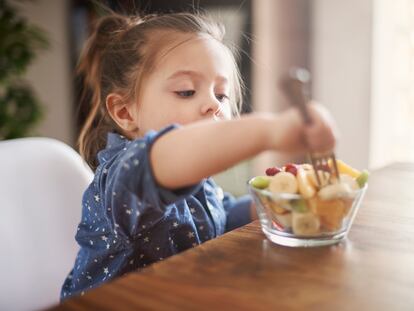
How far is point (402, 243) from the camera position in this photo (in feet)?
2.14

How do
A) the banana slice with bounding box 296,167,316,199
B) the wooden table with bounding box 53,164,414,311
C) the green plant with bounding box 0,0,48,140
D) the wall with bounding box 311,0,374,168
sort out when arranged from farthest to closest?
the green plant with bounding box 0,0,48,140 → the wall with bounding box 311,0,374,168 → the banana slice with bounding box 296,167,316,199 → the wooden table with bounding box 53,164,414,311

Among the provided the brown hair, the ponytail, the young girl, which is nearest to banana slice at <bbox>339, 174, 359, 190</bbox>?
the young girl

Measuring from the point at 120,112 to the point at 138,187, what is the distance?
1.34ft

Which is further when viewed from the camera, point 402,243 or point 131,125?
point 131,125

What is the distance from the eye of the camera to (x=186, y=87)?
0.85 metres

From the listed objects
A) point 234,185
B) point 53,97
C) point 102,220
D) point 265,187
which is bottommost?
point 234,185

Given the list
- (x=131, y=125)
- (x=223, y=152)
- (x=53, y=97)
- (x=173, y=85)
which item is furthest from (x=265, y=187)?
(x=53, y=97)

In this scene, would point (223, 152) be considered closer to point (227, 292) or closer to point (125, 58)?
point (227, 292)

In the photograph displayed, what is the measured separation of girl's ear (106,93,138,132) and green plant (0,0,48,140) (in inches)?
81.2

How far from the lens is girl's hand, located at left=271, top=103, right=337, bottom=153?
50 centimetres

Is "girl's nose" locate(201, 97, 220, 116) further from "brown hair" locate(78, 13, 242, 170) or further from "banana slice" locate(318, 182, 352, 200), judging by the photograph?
"banana slice" locate(318, 182, 352, 200)

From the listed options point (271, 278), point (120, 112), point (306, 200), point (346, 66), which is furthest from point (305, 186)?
point (346, 66)

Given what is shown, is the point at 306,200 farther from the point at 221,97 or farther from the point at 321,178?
the point at 221,97

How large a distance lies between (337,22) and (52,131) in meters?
2.53
